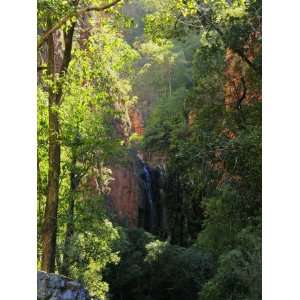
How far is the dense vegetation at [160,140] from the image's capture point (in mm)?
3875

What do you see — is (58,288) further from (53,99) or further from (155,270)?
(53,99)

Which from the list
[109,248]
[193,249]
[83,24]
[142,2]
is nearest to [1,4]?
[83,24]

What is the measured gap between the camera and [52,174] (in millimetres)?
3920

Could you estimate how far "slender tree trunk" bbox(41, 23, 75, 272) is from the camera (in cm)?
383

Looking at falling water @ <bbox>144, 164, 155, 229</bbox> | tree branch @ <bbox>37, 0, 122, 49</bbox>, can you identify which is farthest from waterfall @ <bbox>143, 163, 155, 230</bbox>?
tree branch @ <bbox>37, 0, 122, 49</bbox>

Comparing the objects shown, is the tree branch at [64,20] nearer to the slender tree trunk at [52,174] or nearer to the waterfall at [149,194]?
the slender tree trunk at [52,174]

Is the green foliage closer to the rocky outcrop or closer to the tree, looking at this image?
the rocky outcrop

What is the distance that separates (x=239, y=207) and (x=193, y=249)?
42 centimetres

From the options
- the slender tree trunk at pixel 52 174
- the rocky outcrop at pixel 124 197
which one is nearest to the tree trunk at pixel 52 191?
the slender tree trunk at pixel 52 174

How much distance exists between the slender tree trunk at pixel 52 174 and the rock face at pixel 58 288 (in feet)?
0.29

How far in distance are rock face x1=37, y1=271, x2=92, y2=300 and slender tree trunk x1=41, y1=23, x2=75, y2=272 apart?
9cm

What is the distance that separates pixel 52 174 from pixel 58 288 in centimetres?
74

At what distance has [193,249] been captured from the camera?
12.8 ft
